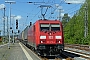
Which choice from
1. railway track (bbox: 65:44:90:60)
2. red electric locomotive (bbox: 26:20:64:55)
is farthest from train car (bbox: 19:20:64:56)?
railway track (bbox: 65:44:90:60)

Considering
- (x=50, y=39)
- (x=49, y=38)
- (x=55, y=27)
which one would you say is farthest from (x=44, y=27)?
(x=50, y=39)

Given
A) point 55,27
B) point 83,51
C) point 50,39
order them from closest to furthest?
point 50,39 < point 55,27 < point 83,51

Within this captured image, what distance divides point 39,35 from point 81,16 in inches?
1998

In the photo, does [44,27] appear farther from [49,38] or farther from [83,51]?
[83,51]

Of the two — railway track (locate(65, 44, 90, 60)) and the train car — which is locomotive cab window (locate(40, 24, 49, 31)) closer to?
the train car

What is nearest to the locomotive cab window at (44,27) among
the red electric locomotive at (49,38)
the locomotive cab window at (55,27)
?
the red electric locomotive at (49,38)

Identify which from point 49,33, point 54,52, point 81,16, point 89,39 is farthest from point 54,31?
point 81,16

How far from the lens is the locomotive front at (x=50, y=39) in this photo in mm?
22875

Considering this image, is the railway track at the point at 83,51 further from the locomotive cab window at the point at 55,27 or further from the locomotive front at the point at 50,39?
the locomotive cab window at the point at 55,27

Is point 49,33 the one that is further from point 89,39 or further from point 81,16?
point 81,16

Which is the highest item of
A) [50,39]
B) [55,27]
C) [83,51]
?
[55,27]

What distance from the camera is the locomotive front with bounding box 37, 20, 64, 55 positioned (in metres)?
22.9

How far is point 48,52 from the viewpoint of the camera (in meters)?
23.1

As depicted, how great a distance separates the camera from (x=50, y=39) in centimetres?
2319
